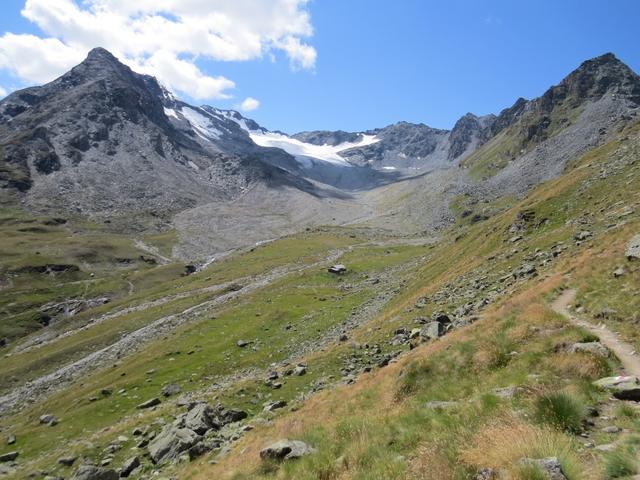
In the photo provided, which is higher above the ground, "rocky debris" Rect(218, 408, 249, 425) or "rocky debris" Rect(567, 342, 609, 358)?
"rocky debris" Rect(567, 342, 609, 358)

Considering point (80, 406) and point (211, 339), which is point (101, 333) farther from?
Answer: point (80, 406)

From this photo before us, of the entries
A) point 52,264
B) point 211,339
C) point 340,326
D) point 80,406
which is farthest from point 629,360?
point 52,264

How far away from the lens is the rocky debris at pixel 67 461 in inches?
1307

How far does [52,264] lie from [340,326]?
6016 inches

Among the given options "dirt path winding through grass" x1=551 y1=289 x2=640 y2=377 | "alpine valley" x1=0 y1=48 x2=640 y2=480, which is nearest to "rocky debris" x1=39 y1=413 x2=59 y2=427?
"alpine valley" x1=0 y1=48 x2=640 y2=480

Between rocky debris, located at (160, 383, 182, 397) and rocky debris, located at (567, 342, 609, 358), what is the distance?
146ft

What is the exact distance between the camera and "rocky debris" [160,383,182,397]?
50.7 metres

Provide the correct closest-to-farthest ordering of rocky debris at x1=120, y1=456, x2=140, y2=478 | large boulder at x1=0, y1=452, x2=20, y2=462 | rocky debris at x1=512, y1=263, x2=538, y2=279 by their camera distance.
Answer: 1. rocky debris at x1=120, y1=456, x2=140, y2=478
2. rocky debris at x1=512, y1=263, x2=538, y2=279
3. large boulder at x1=0, y1=452, x2=20, y2=462

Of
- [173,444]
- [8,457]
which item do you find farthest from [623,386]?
[8,457]

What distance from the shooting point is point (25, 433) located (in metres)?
49.5

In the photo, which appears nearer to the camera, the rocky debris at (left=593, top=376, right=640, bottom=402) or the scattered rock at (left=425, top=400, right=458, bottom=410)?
the rocky debris at (left=593, top=376, right=640, bottom=402)

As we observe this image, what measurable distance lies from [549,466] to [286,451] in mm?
9416

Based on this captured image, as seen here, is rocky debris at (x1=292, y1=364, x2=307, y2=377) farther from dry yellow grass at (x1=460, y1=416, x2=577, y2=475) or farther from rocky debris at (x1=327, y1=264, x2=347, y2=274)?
rocky debris at (x1=327, y1=264, x2=347, y2=274)

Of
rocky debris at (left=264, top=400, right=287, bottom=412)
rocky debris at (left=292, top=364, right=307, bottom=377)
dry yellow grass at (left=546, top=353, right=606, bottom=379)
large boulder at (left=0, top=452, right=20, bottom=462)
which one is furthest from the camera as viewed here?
large boulder at (left=0, top=452, right=20, bottom=462)
